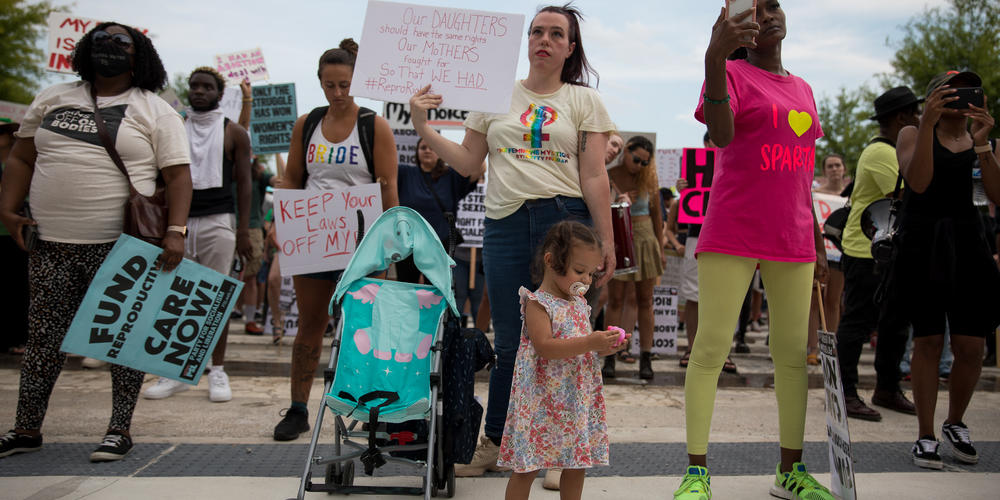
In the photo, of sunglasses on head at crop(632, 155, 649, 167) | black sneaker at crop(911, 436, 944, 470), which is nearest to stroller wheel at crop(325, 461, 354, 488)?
black sneaker at crop(911, 436, 944, 470)

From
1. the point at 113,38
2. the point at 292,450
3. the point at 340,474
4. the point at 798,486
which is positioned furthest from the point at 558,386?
the point at 113,38

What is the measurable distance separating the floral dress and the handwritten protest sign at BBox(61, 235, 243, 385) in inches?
82.3

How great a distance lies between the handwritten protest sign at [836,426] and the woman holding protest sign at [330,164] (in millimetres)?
2287

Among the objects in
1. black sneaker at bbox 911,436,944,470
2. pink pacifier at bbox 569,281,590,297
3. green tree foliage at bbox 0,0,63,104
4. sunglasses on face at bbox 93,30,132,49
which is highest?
green tree foliage at bbox 0,0,63,104

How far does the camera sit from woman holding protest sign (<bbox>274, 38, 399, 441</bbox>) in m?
4.04

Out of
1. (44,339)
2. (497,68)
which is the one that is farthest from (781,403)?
(44,339)

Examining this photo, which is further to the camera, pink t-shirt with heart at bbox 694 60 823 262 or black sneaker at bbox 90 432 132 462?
black sneaker at bbox 90 432 132 462

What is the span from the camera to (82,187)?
3.68 m

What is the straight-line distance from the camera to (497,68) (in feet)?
11.1

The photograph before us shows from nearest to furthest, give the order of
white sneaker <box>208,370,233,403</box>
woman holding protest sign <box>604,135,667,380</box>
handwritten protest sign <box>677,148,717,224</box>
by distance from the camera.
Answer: white sneaker <box>208,370,233,403</box>, woman holding protest sign <box>604,135,667,380</box>, handwritten protest sign <box>677,148,717,224</box>

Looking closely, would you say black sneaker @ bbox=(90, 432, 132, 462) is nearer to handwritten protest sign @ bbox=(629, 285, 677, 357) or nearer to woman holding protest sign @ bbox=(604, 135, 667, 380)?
woman holding protest sign @ bbox=(604, 135, 667, 380)

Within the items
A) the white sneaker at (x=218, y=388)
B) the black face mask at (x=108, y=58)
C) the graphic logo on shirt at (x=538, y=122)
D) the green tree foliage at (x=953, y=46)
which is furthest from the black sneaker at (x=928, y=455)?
the green tree foliage at (x=953, y=46)

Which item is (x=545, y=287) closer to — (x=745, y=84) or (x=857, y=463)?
(x=745, y=84)

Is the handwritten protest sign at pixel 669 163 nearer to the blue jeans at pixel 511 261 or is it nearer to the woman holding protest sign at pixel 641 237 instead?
the woman holding protest sign at pixel 641 237
